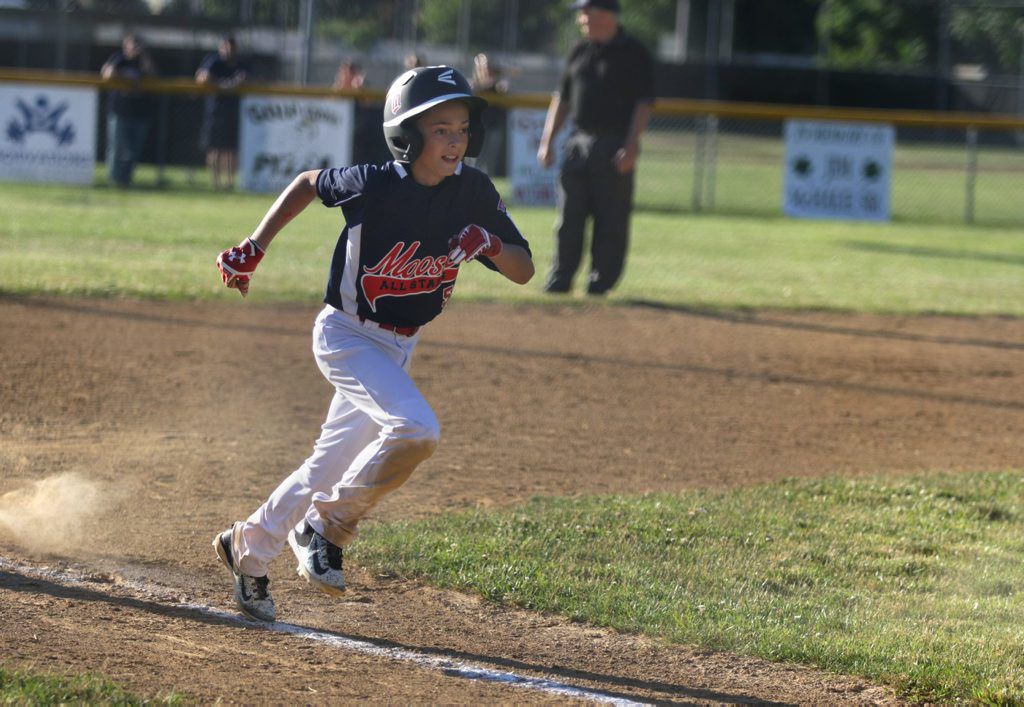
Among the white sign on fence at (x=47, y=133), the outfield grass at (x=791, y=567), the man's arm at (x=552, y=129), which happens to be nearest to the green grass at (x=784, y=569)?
the outfield grass at (x=791, y=567)

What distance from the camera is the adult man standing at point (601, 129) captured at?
10703 millimetres

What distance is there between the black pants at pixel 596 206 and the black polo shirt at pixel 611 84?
0.14 metres

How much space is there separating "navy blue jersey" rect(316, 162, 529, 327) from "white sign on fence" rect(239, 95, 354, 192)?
13.7m

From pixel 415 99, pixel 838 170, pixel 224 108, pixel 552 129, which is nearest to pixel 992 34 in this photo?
pixel 838 170

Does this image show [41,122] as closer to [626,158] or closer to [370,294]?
[626,158]

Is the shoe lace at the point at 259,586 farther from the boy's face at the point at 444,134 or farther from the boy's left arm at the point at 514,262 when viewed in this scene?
the boy's face at the point at 444,134

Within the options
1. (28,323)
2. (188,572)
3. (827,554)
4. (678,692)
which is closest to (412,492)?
(188,572)

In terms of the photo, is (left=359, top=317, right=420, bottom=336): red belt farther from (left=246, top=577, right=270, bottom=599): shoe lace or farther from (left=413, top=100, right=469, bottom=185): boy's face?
(left=246, top=577, right=270, bottom=599): shoe lace

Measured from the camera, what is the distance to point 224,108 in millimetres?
18000

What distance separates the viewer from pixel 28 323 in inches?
343

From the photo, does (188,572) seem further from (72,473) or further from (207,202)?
(207,202)

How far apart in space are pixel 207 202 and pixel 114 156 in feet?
6.05

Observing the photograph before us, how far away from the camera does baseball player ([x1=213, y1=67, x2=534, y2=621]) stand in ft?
13.4

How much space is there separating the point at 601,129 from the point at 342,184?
684cm
